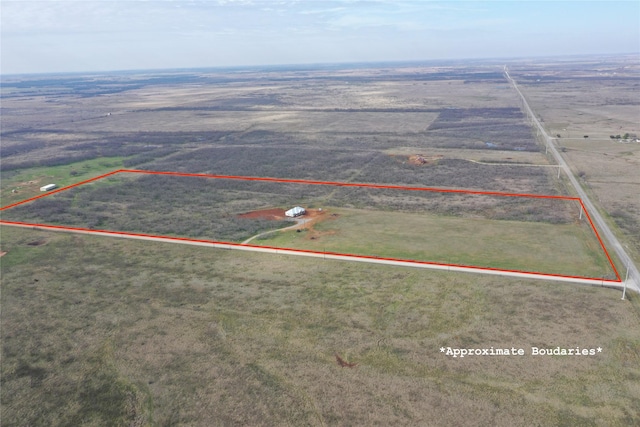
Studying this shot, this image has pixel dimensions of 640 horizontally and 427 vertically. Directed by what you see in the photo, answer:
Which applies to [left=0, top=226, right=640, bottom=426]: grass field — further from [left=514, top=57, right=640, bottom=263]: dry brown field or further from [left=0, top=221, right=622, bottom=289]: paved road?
[left=514, top=57, right=640, bottom=263]: dry brown field

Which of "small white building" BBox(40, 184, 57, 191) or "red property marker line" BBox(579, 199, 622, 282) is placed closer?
"red property marker line" BBox(579, 199, 622, 282)

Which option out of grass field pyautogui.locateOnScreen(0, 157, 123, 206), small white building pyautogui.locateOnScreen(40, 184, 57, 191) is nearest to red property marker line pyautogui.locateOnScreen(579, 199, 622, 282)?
grass field pyautogui.locateOnScreen(0, 157, 123, 206)

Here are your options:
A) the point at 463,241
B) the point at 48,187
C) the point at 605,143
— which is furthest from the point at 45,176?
the point at 605,143

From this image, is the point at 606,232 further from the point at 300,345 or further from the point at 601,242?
the point at 300,345

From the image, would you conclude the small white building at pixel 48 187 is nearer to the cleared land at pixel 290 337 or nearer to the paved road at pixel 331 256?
the cleared land at pixel 290 337

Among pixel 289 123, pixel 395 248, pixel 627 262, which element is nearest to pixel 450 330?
pixel 395 248

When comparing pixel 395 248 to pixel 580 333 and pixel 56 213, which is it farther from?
pixel 56 213
